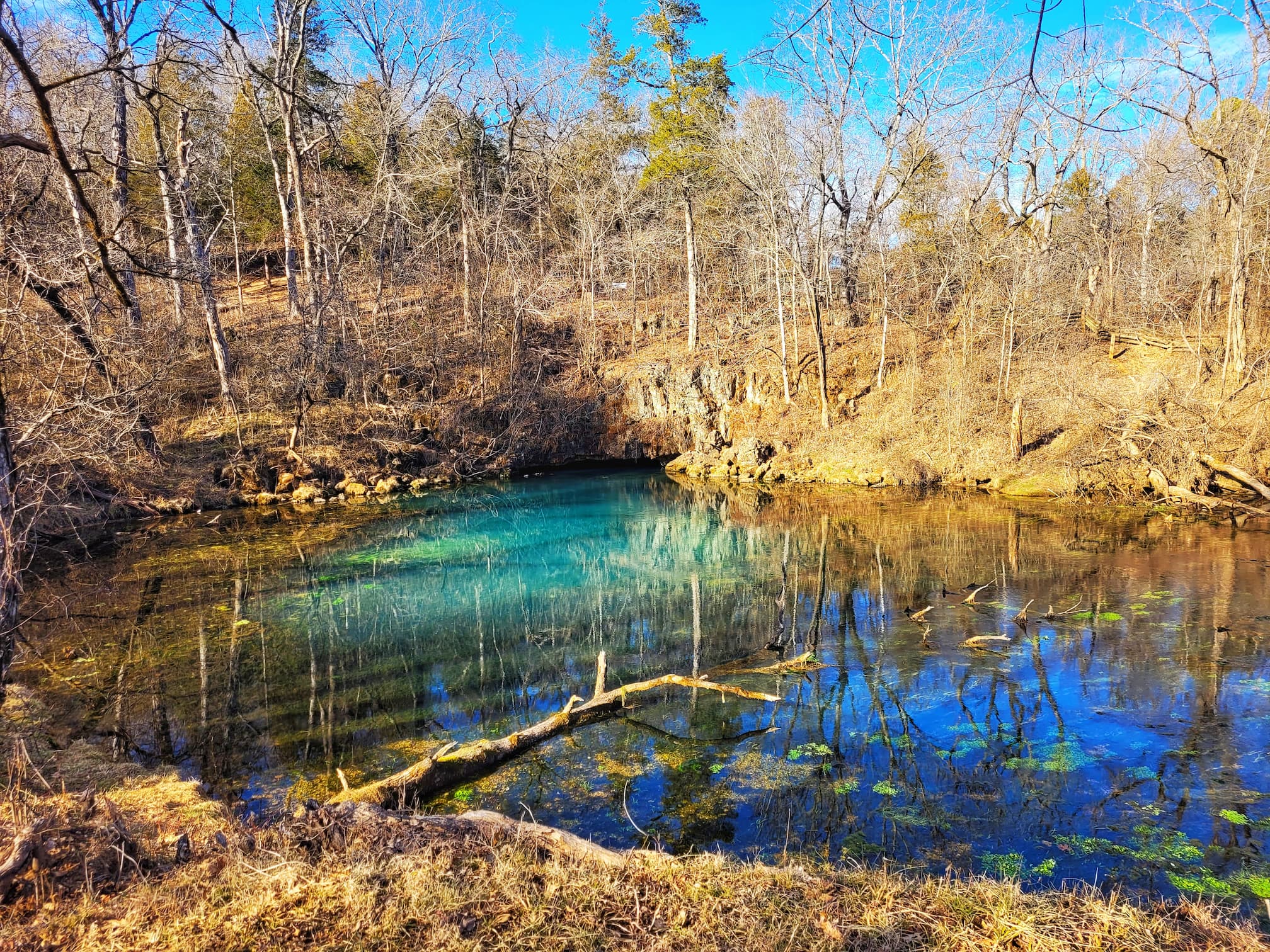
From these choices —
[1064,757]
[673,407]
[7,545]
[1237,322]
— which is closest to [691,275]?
[673,407]

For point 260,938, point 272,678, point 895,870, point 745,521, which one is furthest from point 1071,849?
point 745,521

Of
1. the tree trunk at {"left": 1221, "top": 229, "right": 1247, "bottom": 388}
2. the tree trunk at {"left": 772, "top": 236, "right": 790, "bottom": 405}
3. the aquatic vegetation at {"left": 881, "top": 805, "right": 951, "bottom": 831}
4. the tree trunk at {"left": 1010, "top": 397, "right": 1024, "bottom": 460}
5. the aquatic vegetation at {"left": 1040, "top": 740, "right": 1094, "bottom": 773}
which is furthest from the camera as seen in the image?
the tree trunk at {"left": 772, "top": 236, "right": 790, "bottom": 405}

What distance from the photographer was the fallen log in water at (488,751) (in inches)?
241

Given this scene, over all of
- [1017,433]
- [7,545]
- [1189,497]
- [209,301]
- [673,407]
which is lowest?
[1189,497]

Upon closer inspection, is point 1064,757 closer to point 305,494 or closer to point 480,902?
point 480,902

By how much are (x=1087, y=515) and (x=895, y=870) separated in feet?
49.7

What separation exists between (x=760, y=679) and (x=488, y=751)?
3453 millimetres

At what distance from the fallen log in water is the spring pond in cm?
17

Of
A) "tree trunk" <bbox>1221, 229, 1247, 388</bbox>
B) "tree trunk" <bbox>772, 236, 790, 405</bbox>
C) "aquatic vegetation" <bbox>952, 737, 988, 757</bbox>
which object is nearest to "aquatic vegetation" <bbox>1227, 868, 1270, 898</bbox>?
"aquatic vegetation" <bbox>952, 737, 988, 757</bbox>

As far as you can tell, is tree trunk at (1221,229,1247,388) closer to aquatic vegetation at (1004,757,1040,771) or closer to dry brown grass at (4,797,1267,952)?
aquatic vegetation at (1004,757,1040,771)

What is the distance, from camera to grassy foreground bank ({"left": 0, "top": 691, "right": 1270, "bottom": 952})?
3615 mm

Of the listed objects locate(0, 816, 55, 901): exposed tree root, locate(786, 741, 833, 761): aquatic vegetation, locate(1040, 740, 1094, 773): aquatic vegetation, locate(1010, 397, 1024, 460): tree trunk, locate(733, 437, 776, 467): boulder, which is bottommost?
locate(786, 741, 833, 761): aquatic vegetation

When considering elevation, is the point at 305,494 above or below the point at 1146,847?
above

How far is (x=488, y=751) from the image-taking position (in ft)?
22.9
